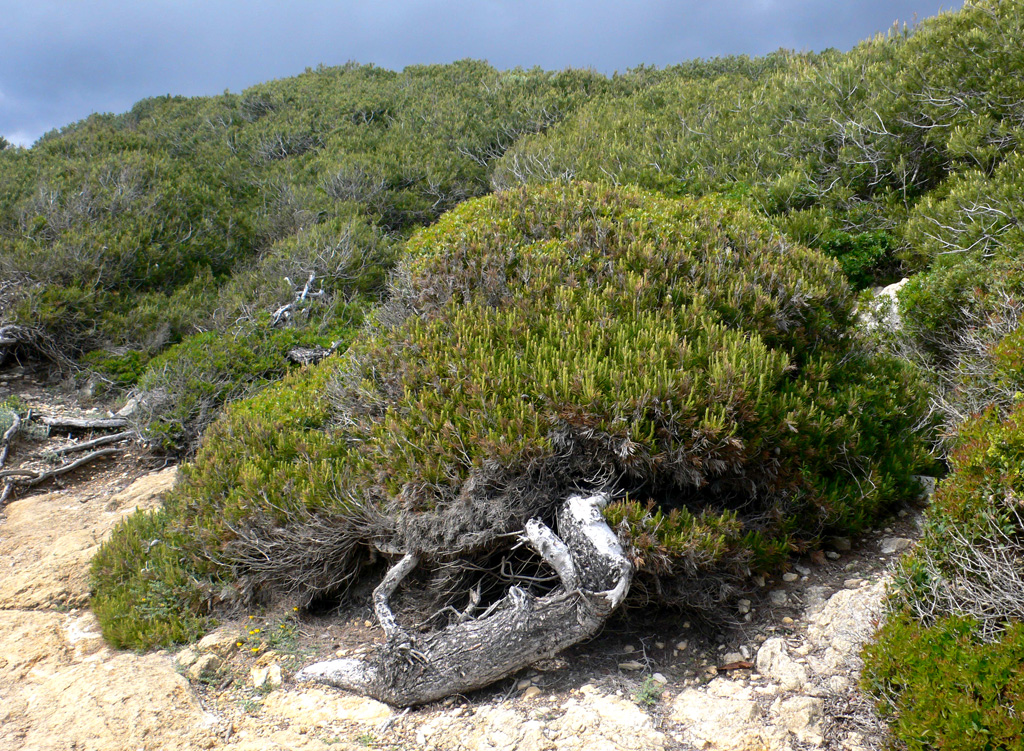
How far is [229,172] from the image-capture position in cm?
1795

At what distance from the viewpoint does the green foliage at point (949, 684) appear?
98.3 inches

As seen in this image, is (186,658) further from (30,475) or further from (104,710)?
(30,475)

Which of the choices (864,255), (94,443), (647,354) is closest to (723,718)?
(647,354)

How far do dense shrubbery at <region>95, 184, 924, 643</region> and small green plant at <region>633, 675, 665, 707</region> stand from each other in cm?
55

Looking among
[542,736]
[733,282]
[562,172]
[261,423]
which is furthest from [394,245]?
[542,736]

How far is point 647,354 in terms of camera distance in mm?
4527

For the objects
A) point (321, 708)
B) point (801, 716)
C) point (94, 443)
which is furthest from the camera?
point (94, 443)

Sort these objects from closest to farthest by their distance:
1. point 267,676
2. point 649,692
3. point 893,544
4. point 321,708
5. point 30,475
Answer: point 649,692 → point 321,708 → point 267,676 → point 893,544 → point 30,475

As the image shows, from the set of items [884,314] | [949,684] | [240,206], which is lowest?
[949,684]

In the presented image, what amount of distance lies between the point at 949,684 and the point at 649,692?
1520 millimetres

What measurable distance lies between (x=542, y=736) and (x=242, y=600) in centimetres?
291

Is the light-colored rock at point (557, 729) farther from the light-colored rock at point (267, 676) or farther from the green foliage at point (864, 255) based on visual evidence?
the green foliage at point (864, 255)

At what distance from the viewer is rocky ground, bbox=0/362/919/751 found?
3.42 meters

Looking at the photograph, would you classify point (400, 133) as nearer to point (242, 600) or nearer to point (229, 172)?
point (229, 172)
